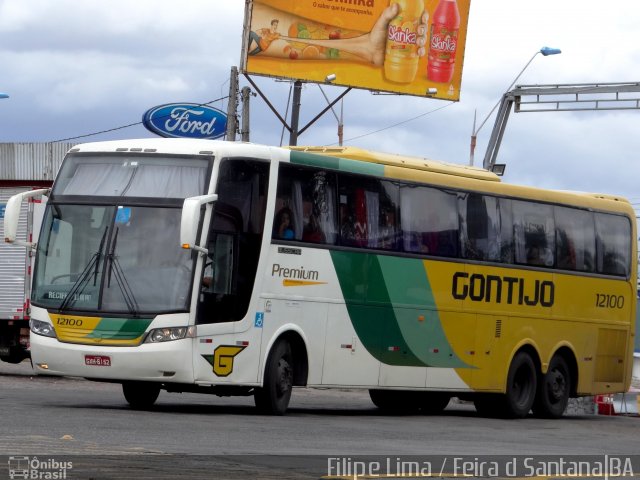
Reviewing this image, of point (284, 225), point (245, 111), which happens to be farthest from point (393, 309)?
point (245, 111)

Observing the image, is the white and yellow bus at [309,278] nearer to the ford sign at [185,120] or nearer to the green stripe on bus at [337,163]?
the green stripe on bus at [337,163]

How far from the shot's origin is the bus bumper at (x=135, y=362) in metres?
18.4

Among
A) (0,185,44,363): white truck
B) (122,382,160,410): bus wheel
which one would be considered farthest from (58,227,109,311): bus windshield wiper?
(0,185,44,363): white truck

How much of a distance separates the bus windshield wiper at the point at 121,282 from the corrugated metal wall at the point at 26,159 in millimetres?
27664

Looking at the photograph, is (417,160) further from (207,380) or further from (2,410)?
(2,410)

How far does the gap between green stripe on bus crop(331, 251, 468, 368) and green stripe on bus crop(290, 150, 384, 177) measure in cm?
113

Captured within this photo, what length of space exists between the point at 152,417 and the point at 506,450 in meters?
4.11

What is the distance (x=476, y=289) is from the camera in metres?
23.5

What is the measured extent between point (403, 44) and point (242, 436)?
105ft

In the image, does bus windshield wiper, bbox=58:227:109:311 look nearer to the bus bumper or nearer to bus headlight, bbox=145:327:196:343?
the bus bumper

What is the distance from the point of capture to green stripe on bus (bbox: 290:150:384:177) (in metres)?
20.3

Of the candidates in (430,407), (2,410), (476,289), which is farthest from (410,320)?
(2,410)

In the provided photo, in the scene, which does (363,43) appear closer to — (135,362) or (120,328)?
(120,328)

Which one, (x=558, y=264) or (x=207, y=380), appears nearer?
(x=207, y=380)
